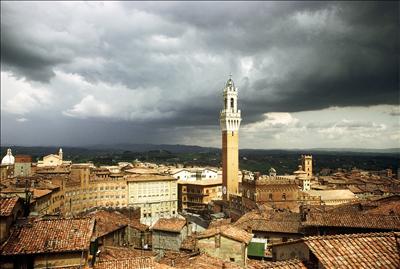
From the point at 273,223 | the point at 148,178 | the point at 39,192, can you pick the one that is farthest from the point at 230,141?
Answer: the point at 273,223

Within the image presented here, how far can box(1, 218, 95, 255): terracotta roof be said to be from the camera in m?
16.8

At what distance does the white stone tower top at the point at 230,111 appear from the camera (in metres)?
89.4

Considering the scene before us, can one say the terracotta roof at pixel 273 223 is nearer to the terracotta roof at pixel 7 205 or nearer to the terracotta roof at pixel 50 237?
the terracotta roof at pixel 50 237

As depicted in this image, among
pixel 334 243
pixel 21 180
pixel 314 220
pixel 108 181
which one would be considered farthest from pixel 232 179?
pixel 334 243

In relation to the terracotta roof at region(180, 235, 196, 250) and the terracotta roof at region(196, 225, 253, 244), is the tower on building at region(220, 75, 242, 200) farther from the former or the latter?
the terracotta roof at region(196, 225, 253, 244)

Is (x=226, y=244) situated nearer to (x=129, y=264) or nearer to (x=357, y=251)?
(x=129, y=264)

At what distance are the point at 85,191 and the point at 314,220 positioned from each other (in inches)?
2780

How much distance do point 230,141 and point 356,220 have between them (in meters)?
62.8

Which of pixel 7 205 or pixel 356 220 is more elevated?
pixel 7 205

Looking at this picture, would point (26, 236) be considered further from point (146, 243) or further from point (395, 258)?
point (146, 243)

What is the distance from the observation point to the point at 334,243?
42.1ft

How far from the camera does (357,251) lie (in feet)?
41.0

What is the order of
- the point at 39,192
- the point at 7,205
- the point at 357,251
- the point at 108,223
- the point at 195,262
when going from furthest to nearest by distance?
the point at 39,192 < the point at 108,223 < the point at 195,262 < the point at 7,205 < the point at 357,251

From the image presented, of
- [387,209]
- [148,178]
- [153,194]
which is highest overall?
[387,209]
